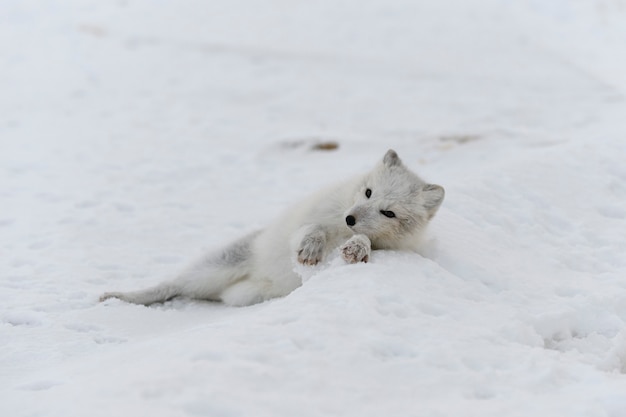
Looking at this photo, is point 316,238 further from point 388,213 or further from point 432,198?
point 432,198

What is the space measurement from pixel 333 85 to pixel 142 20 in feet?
16.4

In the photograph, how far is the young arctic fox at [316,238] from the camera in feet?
16.5

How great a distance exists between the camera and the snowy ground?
3.61 m

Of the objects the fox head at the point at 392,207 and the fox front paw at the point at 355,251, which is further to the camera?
the fox head at the point at 392,207

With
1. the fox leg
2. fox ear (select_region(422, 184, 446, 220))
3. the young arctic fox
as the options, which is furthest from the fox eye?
the fox leg

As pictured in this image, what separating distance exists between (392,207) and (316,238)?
59cm

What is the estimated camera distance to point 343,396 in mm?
3391

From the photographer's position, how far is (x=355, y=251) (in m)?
4.76

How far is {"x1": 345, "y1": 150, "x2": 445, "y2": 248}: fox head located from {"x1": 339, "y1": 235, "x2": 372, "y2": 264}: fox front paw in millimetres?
203

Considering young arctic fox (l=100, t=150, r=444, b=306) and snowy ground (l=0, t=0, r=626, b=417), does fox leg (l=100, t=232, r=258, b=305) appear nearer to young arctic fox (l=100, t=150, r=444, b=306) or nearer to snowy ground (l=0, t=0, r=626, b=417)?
young arctic fox (l=100, t=150, r=444, b=306)

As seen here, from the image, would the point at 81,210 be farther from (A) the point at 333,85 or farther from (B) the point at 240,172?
(A) the point at 333,85

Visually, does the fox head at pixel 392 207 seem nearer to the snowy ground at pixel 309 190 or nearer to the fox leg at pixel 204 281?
the snowy ground at pixel 309 190

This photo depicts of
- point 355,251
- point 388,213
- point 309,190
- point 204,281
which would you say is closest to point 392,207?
point 388,213

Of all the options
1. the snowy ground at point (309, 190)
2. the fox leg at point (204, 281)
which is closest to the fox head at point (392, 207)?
the snowy ground at point (309, 190)
